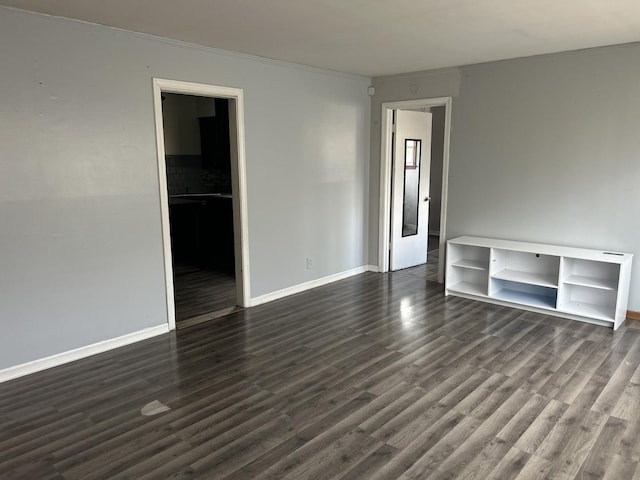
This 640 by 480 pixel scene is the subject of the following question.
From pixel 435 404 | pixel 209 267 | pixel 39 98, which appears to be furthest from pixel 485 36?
pixel 209 267

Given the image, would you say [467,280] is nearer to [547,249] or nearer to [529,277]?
[529,277]

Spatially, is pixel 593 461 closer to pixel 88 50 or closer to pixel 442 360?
pixel 442 360

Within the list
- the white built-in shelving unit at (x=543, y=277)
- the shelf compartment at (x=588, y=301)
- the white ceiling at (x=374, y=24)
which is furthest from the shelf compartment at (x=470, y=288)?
the white ceiling at (x=374, y=24)

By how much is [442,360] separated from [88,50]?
356 cm

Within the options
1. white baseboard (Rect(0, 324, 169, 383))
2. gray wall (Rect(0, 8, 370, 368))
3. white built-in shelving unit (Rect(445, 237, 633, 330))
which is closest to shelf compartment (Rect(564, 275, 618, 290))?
white built-in shelving unit (Rect(445, 237, 633, 330))

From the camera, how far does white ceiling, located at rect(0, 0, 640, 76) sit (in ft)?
9.72

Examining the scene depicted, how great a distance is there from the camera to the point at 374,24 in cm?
340

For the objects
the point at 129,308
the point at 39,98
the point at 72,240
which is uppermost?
the point at 39,98

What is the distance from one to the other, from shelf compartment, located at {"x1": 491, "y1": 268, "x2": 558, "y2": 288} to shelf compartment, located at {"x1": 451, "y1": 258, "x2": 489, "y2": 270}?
0.17 m

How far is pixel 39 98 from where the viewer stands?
3.21 metres

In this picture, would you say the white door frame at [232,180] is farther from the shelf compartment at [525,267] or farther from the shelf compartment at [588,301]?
the shelf compartment at [588,301]

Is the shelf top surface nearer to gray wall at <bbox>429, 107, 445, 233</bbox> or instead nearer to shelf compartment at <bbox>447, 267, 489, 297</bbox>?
shelf compartment at <bbox>447, 267, 489, 297</bbox>

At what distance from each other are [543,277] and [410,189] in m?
2.18

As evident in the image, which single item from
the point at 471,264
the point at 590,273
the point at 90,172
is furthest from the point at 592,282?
the point at 90,172
